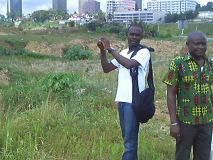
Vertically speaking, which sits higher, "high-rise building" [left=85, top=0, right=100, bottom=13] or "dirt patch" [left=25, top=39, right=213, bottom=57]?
"high-rise building" [left=85, top=0, right=100, bottom=13]

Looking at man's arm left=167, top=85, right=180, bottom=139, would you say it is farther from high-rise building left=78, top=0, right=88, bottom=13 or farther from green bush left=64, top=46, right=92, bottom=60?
high-rise building left=78, top=0, right=88, bottom=13

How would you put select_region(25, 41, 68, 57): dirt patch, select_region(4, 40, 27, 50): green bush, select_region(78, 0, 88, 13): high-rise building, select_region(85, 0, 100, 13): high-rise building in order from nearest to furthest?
select_region(25, 41, 68, 57): dirt patch, select_region(4, 40, 27, 50): green bush, select_region(85, 0, 100, 13): high-rise building, select_region(78, 0, 88, 13): high-rise building

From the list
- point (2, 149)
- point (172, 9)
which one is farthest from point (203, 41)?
point (172, 9)

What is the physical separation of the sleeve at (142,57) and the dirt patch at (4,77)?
6.14 m

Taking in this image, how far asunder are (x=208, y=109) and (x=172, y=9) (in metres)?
148

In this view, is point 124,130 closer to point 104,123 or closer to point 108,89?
point 104,123

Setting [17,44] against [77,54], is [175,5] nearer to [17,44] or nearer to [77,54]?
[17,44]

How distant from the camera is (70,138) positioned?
4.02 m

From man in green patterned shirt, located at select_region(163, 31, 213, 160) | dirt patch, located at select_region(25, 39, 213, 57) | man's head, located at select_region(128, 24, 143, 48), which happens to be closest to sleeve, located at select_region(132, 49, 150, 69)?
man's head, located at select_region(128, 24, 143, 48)

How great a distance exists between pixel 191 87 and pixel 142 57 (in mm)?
559

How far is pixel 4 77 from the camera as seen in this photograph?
9.05 metres

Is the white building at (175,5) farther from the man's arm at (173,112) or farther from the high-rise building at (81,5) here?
the man's arm at (173,112)

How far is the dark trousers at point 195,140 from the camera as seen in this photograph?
2941 mm

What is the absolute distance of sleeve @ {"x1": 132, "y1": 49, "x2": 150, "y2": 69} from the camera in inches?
123
